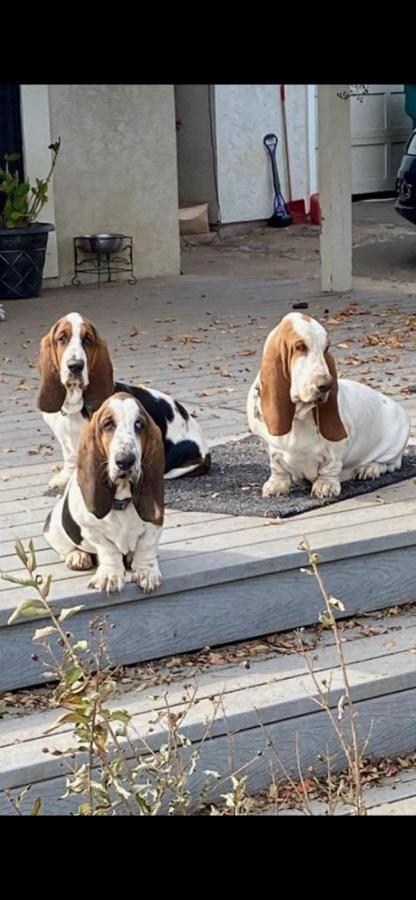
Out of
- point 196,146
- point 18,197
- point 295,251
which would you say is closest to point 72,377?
point 18,197

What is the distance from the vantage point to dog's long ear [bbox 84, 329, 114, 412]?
4.95m

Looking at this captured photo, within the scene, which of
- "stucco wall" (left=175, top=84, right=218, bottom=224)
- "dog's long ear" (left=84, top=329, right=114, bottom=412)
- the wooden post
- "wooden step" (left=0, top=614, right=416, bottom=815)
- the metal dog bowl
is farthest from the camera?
"stucco wall" (left=175, top=84, right=218, bottom=224)

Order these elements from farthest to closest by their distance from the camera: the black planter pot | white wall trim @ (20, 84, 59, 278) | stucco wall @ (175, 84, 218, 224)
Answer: stucco wall @ (175, 84, 218, 224), white wall trim @ (20, 84, 59, 278), the black planter pot

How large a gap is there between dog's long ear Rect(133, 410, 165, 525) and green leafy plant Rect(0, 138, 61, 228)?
771cm

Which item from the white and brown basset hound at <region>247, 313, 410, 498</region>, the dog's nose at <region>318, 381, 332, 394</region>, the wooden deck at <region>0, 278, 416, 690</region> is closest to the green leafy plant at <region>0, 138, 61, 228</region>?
the wooden deck at <region>0, 278, 416, 690</region>

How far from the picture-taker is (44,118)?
12.0 m

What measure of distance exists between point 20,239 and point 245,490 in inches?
258

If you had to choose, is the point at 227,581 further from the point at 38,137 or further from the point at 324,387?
the point at 38,137

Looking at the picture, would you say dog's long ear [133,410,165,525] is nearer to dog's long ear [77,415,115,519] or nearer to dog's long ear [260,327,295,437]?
dog's long ear [77,415,115,519]

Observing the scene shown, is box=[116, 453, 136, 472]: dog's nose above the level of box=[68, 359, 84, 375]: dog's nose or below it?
below

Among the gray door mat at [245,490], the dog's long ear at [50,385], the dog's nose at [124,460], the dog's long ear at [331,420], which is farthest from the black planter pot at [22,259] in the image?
the dog's nose at [124,460]

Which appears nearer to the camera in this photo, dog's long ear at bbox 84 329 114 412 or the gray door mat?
dog's long ear at bbox 84 329 114 412
